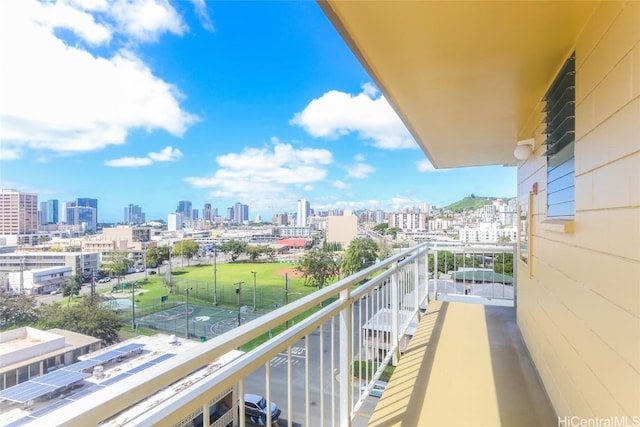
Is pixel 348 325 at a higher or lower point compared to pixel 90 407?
lower

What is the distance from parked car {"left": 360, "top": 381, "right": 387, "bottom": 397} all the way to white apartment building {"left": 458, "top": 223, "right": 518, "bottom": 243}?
3.36m

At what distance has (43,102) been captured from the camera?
15016 millimetres

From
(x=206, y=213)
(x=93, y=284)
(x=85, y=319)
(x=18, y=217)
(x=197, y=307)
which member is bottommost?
(x=197, y=307)

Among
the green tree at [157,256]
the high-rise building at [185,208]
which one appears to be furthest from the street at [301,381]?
the high-rise building at [185,208]

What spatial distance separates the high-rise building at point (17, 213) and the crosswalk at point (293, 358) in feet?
27.7

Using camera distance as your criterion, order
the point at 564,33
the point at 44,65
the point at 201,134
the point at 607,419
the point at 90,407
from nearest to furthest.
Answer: the point at 90,407
the point at 607,419
the point at 564,33
the point at 44,65
the point at 201,134

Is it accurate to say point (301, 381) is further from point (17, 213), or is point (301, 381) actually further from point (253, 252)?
point (253, 252)

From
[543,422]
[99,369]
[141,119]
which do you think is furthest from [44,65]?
[141,119]

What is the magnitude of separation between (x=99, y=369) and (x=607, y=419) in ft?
10.9

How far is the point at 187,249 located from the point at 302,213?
385 inches

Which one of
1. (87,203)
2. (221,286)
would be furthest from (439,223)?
(87,203)

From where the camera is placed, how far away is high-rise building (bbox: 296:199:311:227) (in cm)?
1944

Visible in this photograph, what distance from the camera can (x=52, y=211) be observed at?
11906mm

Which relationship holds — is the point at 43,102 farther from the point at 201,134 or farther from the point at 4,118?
the point at 201,134
